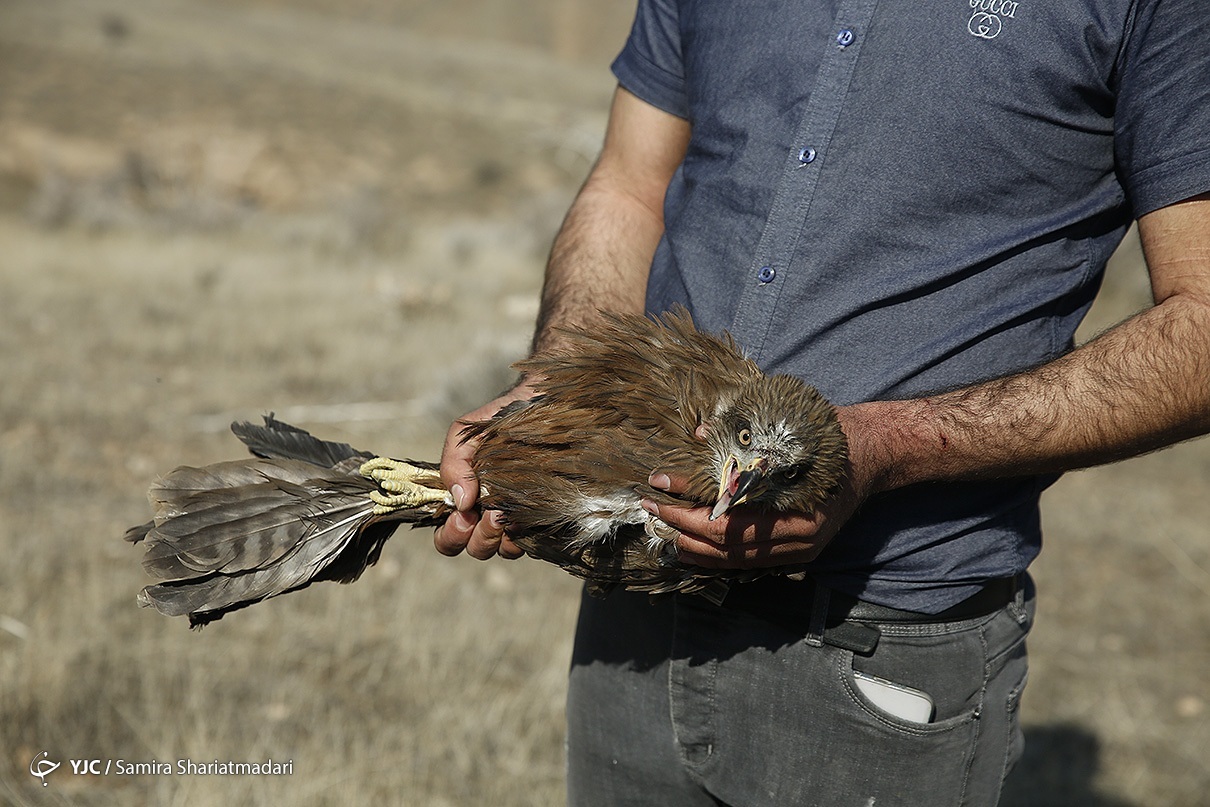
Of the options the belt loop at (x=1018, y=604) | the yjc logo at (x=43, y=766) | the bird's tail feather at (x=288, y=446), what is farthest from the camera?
the yjc logo at (x=43, y=766)

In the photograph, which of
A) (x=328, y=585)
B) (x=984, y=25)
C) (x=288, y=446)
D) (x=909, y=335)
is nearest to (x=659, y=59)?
(x=984, y=25)

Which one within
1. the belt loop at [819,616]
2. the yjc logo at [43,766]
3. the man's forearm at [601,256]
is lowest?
the yjc logo at [43,766]

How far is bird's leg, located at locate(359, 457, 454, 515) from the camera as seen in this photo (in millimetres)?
2266

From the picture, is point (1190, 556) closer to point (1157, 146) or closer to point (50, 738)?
point (1157, 146)

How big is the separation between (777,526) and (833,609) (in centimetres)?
35

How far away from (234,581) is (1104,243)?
2.06 m

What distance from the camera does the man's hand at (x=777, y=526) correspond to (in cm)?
182

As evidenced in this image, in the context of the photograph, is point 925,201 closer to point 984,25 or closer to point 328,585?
point 984,25

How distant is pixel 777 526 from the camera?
182 centimetres

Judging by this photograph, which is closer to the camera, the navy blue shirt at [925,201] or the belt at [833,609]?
the navy blue shirt at [925,201]

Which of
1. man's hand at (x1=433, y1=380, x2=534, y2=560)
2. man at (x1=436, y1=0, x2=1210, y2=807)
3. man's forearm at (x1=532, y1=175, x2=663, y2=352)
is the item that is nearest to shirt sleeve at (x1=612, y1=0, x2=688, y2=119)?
man at (x1=436, y1=0, x2=1210, y2=807)

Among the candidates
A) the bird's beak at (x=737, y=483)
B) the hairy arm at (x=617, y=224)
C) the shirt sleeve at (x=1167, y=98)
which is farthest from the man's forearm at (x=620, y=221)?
the shirt sleeve at (x=1167, y=98)

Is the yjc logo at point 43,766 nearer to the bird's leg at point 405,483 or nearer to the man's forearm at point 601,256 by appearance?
the bird's leg at point 405,483

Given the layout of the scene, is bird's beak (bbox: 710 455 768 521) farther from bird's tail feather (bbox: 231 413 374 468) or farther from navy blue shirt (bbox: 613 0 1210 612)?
bird's tail feather (bbox: 231 413 374 468)
